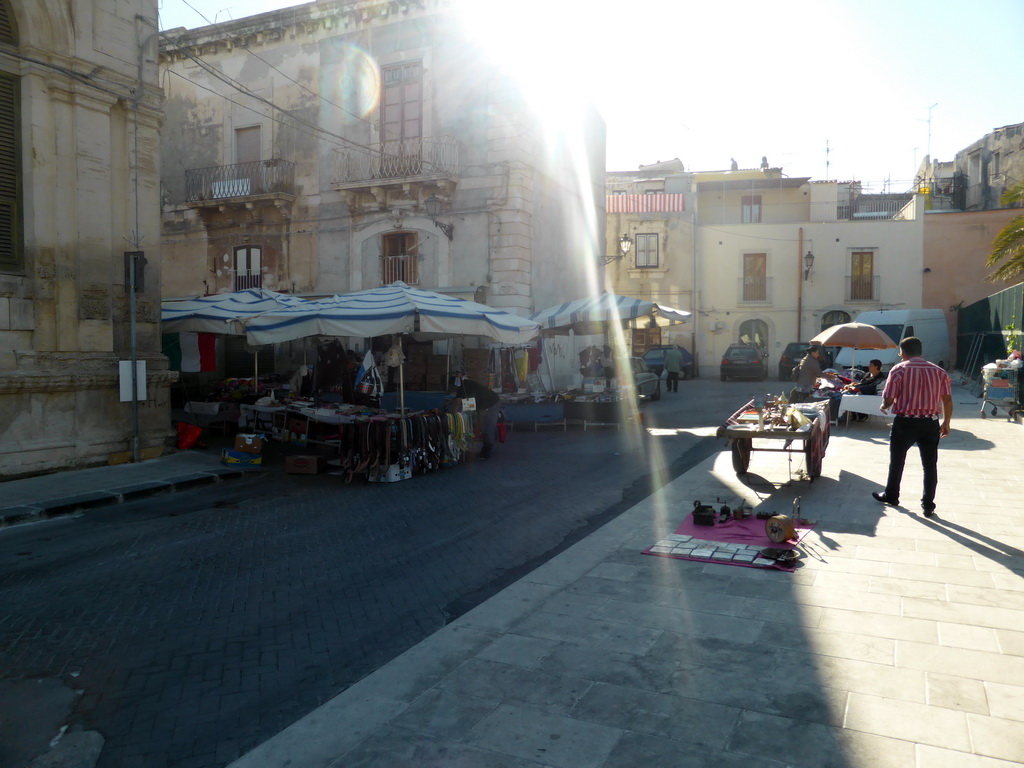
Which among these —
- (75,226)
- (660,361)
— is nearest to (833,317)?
(660,361)

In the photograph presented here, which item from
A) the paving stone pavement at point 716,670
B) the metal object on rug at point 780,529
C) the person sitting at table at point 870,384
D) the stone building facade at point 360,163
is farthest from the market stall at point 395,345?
the stone building facade at point 360,163

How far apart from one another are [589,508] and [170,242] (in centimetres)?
1884

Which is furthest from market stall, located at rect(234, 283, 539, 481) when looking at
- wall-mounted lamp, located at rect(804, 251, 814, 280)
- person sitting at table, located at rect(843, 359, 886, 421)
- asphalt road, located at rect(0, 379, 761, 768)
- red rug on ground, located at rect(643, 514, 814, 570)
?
wall-mounted lamp, located at rect(804, 251, 814, 280)

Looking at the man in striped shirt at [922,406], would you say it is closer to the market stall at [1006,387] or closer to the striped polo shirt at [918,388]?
the striped polo shirt at [918,388]

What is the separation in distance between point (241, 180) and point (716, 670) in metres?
20.7

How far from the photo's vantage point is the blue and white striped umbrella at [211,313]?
1394cm

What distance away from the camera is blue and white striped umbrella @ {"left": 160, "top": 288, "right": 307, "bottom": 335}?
1394 cm

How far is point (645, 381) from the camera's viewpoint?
20.6 metres

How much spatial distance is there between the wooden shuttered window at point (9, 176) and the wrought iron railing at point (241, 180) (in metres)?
10.5

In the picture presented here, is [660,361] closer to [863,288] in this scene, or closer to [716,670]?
[863,288]

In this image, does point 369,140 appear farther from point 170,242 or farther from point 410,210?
point 170,242

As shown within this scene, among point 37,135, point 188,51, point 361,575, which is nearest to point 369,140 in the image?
point 188,51

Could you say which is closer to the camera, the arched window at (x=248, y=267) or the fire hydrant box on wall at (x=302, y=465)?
the fire hydrant box on wall at (x=302, y=465)

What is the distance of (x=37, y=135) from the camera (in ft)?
34.3
